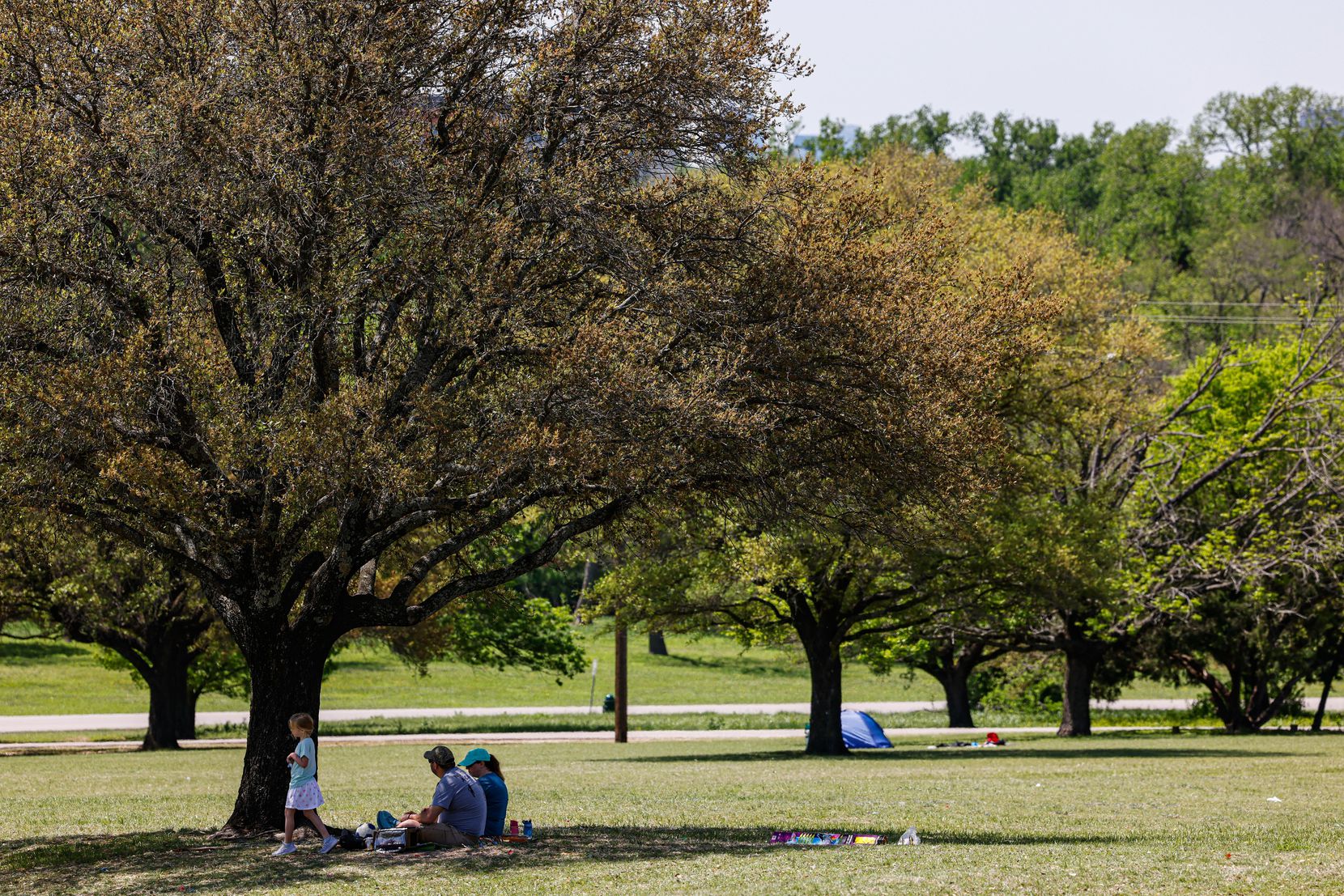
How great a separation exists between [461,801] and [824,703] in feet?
62.1

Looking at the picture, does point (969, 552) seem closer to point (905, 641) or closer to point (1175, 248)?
point (905, 641)

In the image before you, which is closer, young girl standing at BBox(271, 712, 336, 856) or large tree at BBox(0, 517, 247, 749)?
young girl standing at BBox(271, 712, 336, 856)

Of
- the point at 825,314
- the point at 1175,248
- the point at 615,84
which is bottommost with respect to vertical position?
the point at 825,314

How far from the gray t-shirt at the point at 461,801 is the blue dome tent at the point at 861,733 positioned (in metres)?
21.2

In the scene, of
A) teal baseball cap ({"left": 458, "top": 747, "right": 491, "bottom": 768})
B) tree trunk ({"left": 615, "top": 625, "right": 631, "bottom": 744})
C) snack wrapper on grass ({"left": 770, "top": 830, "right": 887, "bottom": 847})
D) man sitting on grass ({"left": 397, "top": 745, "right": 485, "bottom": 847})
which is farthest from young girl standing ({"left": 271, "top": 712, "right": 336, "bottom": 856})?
tree trunk ({"left": 615, "top": 625, "right": 631, "bottom": 744})

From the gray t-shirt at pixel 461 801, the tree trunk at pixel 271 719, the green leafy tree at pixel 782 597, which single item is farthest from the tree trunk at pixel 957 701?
the gray t-shirt at pixel 461 801

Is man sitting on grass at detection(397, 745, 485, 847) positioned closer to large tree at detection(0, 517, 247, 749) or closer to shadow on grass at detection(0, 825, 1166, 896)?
shadow on grass at detection(0, 825, 1166, 896)

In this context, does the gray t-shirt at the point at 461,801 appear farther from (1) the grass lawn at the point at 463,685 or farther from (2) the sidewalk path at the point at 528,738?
(1) the grass lawn at the point at 463,685

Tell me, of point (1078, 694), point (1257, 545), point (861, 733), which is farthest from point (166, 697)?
point (1257, 545)

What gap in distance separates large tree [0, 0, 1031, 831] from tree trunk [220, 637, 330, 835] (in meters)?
0.03

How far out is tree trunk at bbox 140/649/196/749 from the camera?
33188mm

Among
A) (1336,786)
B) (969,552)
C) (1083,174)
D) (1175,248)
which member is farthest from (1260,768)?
(1083,174)

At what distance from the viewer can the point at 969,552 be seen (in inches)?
1110

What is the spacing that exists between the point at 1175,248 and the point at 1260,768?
7144 centimetres
